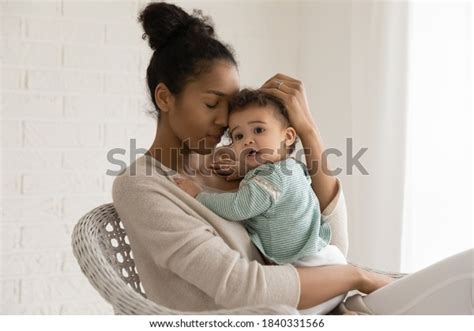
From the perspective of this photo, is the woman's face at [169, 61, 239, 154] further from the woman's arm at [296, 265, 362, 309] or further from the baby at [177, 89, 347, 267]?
the woman's arm at [296, 265, 362, 309]

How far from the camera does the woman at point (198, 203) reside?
4.52 feet

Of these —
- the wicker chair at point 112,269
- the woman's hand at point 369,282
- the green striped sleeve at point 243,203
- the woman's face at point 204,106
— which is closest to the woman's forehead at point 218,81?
the woman's face at point 204,106

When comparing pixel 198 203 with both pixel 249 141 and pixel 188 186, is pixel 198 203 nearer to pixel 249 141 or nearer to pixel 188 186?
pixel 188 186

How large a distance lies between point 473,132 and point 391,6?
64 centimetres

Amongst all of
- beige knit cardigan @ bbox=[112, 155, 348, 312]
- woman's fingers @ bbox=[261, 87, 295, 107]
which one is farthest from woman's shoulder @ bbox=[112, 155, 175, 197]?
woman's fingers @ bbox=[261, 87, 295, 107]

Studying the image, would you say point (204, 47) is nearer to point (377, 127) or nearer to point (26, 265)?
point (377, 127)

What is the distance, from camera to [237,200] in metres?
1.51

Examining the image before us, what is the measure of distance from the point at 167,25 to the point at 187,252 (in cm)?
58

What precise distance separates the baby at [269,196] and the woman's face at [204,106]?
0.03 metres

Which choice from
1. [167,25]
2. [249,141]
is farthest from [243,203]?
[167,25]

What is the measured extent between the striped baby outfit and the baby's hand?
0.02 m

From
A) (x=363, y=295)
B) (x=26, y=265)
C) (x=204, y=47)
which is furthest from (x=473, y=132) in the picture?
(x=26, y=265)

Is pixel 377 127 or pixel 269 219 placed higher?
pixel 377 127
